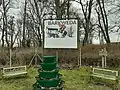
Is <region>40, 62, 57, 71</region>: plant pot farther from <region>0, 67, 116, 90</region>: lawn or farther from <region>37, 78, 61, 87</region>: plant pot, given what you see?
<region>0, 67, 116, 90</region>: lawn

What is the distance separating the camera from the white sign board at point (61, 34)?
1459 centimetres

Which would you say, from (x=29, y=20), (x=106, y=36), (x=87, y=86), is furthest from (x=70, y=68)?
A: (x=29, y=20)

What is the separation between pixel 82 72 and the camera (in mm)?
13133

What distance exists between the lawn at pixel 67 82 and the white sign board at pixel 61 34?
6.41 ft

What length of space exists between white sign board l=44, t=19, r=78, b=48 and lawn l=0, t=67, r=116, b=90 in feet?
6.41

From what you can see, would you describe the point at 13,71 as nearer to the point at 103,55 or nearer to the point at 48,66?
the point at 48,66

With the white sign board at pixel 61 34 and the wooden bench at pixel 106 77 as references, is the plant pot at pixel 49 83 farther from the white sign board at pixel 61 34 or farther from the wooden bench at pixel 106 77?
the white sign board at pixel 61 34

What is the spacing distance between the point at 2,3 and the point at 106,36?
505 inches

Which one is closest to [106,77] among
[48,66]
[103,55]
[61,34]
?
[48,66]

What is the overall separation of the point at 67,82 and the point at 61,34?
421 cm

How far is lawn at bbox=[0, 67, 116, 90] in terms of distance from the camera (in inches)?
405

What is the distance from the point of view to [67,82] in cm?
1106

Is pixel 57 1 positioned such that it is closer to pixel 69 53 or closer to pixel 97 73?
pixel 69 53

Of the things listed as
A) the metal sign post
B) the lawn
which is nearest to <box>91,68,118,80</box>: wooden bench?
the lawn
